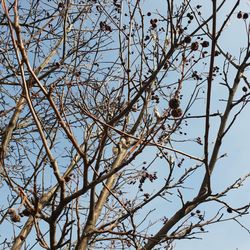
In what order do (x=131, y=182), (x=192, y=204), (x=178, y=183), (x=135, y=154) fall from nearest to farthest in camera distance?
(x=135, y=154), (x=192, y=204), (x=178, y=183), (x=131, y=182)

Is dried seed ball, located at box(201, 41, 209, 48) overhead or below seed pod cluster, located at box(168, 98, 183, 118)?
overhead

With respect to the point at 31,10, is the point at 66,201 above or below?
Answer: below

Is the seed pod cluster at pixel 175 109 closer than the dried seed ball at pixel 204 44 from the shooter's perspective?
Yes

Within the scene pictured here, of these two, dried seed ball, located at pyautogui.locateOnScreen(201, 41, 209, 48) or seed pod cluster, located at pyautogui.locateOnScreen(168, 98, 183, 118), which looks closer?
seed pod cluster, located at pyautogui.locateOnScreen(168, 98, 183, 118)

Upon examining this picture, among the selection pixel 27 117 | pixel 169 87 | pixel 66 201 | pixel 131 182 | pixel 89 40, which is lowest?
pixel 66 201

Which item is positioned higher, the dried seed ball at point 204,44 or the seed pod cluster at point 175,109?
the dried seed ball at point 204,44

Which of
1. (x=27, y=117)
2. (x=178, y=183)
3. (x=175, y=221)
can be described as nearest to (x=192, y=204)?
(x=175, y=221)

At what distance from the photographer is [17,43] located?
1.74 metres

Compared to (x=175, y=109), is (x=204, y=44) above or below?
above

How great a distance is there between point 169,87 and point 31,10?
7.85 ft

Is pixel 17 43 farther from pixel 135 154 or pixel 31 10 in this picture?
pixel 31 10

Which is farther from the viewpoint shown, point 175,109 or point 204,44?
point 204,44

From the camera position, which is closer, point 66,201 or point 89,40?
point 66,201

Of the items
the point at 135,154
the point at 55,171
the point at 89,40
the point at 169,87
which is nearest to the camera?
the point at 135,154
